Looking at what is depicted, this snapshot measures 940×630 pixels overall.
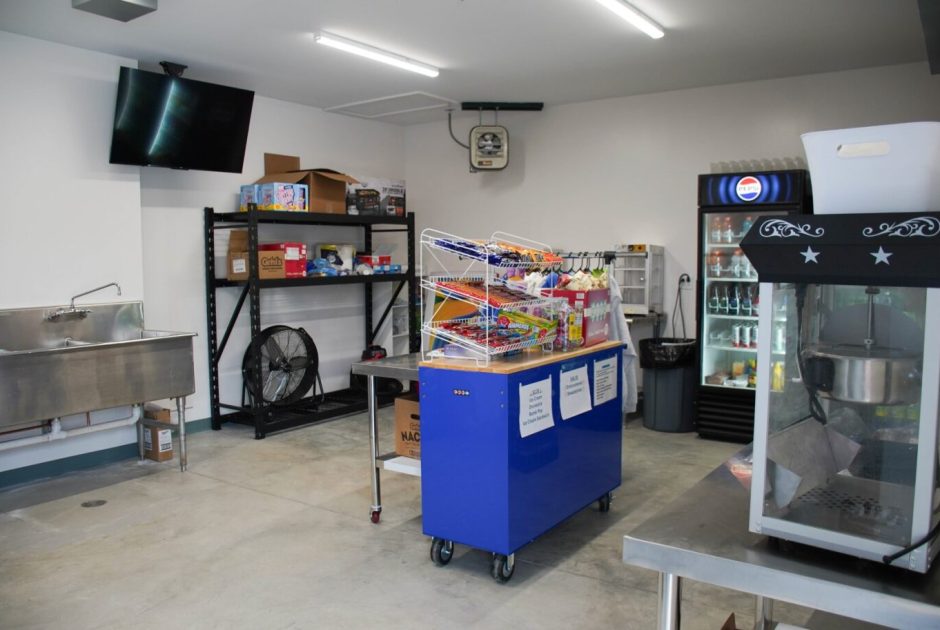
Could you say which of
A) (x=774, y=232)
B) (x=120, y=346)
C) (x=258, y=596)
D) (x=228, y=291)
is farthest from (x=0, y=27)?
(x=774, y=232)

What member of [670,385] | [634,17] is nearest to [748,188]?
Answer: [670,385]

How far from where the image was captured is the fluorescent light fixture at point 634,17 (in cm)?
424

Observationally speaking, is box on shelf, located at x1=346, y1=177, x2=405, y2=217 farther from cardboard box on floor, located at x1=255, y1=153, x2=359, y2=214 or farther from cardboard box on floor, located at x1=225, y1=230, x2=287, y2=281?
cardboard box on floor, located at x1=225, y1=230, x2=287, y2=281

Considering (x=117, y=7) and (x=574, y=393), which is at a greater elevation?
(x=117, y=7)

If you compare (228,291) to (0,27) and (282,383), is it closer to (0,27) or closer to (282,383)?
(282,383)

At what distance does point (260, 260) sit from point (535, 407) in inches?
139

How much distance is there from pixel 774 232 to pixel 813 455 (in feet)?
1.53

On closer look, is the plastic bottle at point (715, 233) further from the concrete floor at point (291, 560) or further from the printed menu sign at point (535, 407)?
the printed menu sign at point (535, 407)

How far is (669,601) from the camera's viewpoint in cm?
148

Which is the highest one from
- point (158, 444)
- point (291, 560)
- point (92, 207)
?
point (92, 207)

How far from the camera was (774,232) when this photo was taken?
1331mm

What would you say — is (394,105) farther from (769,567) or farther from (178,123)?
(769,567)

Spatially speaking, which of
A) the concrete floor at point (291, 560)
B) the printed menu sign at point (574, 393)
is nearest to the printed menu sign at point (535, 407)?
the printed menu sign at point (574, 393)

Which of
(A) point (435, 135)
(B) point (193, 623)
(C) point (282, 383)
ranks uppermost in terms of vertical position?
(A) point (435, 135)
